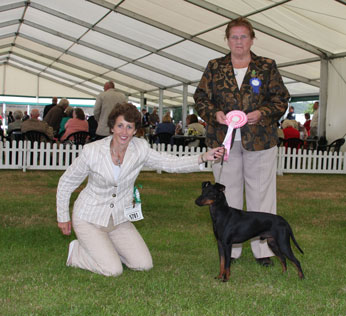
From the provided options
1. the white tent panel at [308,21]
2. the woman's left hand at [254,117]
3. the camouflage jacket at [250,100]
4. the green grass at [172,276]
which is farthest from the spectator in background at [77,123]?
the woman's left hand at [254,117]

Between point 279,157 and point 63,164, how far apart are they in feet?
16.5

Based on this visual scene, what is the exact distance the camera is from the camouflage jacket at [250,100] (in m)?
3.34

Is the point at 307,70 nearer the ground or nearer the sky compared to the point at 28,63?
nearer the ground

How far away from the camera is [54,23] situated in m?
18.4

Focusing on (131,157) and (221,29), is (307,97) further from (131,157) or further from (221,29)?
(131,157)

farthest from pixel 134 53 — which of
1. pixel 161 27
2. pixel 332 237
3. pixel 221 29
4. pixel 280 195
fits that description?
pixel 332 237

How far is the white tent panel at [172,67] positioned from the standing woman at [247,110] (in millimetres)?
16004

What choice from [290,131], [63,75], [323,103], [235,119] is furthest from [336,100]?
[63,75]

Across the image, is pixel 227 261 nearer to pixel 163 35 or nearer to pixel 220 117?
pixel 220 117

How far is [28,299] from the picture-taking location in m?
2.57

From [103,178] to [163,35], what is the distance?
1324 cm

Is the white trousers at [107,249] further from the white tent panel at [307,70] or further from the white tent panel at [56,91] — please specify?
the white tent panel at [56,91]

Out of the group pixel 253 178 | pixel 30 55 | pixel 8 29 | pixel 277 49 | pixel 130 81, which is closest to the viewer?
pixel 253 178

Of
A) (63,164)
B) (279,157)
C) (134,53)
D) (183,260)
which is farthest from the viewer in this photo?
(134,53)
